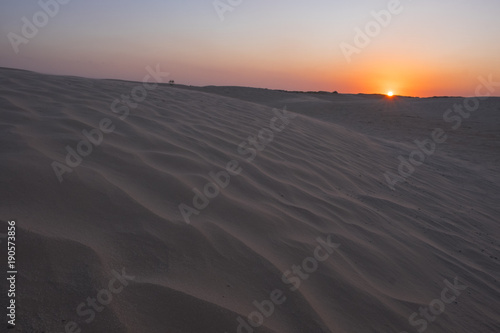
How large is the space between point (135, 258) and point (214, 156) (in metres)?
1.64

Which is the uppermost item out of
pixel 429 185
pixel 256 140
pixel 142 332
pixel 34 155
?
pixel 429 185

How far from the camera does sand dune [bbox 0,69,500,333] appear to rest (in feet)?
4.14

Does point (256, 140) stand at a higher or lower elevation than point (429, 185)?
lower

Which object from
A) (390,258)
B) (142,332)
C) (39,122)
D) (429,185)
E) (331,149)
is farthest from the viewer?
(331,149)

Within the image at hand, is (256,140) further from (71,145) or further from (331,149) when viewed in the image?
(71,145)

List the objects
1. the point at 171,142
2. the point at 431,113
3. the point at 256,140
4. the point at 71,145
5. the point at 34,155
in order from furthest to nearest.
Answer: the point at 431,113 → the point at 256,140 → the point at 171,142 → the point at 71,145 → the point at 34,155

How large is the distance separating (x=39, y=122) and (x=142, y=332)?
7.15 ft

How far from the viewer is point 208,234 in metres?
1.76

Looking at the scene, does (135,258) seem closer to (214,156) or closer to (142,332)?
(142,332)

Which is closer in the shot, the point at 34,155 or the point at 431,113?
the point at 34,155

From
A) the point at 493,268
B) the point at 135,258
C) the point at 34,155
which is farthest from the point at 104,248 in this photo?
the point at 493,268

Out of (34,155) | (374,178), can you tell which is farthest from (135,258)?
(374,178)

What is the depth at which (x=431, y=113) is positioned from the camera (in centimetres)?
1470

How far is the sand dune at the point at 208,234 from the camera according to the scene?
4.14 ft
